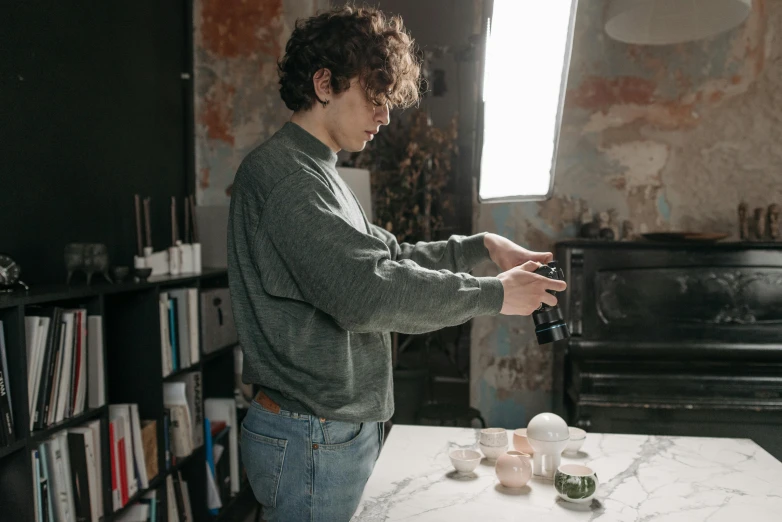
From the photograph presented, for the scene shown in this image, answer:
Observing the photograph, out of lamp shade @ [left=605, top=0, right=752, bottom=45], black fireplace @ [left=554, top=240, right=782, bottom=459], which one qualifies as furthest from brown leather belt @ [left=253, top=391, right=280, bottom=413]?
black fireplace @ [left=554, top=240, right=782, bottom=459]

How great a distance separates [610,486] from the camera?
127 cm

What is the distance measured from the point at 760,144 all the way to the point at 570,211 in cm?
117

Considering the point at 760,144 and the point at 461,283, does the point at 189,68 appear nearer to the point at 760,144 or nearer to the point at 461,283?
the point at 461,283

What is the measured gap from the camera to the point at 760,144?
11.4ft

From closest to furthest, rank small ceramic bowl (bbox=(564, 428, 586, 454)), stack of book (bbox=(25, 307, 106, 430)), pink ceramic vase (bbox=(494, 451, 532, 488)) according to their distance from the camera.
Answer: pink ceramic vase (bbox=(494, 451, 532, 488))
small ceramic bowl (bbox=(564, 428, 586, 454))
stack of book (bbox=(25, 307, 106, 430))

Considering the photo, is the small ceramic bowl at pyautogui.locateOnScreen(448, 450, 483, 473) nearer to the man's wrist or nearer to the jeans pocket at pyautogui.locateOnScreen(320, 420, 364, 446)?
the jeans pocket at pyautogui.locateOnScreen(320, 420, 364, 446)

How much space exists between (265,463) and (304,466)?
10cm

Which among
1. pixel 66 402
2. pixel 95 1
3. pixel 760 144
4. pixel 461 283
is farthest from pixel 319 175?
pixel 760 144

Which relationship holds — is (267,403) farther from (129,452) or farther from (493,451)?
(129,452)

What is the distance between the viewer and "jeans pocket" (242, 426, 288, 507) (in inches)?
50.5

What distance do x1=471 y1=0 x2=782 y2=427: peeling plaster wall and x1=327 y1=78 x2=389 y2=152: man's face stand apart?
238cm

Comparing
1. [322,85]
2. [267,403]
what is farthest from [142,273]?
[322,85]

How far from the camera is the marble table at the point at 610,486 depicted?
113 centimetres

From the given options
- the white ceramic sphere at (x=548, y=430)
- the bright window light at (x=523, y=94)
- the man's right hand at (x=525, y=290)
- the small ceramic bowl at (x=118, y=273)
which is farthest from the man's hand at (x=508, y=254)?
the small ceramic bowl at (x=118, y=273)
